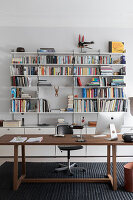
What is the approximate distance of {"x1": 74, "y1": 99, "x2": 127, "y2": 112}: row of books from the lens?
4770 mm

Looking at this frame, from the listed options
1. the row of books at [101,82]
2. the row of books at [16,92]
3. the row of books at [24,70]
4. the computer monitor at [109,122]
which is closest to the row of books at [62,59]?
the row of books at [24,70]

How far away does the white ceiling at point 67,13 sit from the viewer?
165 inches

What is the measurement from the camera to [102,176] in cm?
339

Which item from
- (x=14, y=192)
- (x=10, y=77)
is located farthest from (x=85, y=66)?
(x=14, y=192)

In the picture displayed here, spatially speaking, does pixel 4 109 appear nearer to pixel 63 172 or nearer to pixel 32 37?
pixel 32 37

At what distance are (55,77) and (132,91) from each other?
1997 millimetres

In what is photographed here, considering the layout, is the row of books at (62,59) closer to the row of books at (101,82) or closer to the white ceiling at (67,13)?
the row of books at (101,82)

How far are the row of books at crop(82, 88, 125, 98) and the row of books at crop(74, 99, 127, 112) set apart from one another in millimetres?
123

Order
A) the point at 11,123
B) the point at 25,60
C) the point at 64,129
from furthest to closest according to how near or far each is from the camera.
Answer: the point at 25,60 → the point at 11,123 → the point at 64,129

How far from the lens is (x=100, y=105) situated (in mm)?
4770

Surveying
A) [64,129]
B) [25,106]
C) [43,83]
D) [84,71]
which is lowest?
[64,129]

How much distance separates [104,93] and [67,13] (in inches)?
82.9

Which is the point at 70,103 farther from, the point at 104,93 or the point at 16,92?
the point at 16,92

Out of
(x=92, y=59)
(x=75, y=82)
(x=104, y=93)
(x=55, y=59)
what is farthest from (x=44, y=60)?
(x=104, y=93)
